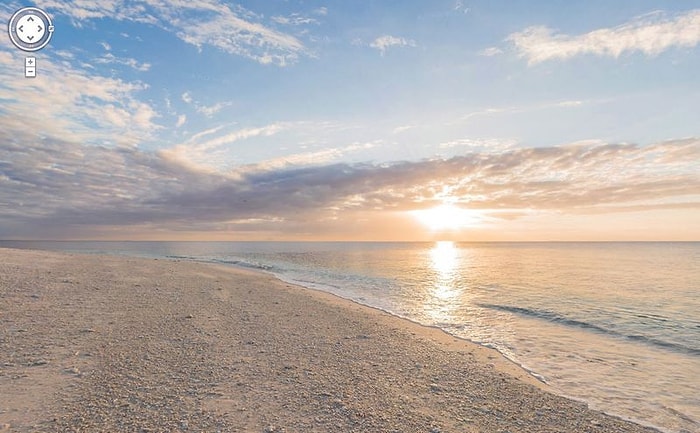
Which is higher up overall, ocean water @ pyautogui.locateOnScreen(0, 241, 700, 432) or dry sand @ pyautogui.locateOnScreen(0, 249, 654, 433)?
dry sand @ pyautogui.locateOnScreen(0, 249, 654, 433)

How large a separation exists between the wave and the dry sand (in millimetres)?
8928

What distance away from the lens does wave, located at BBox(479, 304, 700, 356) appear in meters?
15.7

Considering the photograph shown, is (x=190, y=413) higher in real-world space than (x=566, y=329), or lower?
higher

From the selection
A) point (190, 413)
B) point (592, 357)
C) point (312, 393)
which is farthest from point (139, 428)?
point (592, 357)

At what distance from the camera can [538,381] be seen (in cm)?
1083

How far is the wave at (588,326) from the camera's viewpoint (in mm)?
15695

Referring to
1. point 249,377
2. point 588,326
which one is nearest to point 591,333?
point 588,326

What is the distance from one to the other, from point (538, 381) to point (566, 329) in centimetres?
951

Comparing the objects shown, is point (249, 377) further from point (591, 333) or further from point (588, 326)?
point (588, 326)

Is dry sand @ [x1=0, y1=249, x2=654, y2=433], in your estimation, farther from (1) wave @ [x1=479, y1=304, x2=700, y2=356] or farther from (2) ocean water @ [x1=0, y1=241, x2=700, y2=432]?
(1) wave @ [x1=479, y1=304, x2=700, y2=356]

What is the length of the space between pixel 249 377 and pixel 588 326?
61.2ft

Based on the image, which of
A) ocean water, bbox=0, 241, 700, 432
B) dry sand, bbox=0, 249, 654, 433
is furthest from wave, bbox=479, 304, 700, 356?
dry sand, bbox=0, 249, 654, 433

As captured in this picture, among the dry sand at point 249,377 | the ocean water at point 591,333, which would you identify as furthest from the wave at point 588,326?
the dry sand at point 249,377

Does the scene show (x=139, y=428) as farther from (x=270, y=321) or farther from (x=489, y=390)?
(x=270, y=321)
